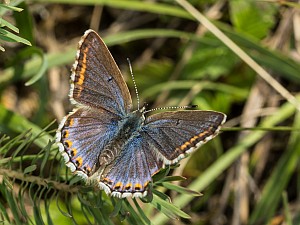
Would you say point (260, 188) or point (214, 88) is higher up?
point (214, 88)

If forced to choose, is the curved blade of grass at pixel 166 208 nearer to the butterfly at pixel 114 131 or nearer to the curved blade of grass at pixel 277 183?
the butterfly at pixel 114 131

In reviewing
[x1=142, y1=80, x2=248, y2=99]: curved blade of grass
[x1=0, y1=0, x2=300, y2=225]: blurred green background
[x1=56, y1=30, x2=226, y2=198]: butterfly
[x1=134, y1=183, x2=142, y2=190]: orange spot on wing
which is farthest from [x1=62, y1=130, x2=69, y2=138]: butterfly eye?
[x1=142, y1=80, x2=248, y2=99]: curved blade of grass

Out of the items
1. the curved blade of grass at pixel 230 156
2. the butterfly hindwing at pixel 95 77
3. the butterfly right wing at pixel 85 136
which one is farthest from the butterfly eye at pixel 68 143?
the curved blade of grass at pixel 230 156

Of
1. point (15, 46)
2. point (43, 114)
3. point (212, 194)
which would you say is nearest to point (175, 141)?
point (43, 114)

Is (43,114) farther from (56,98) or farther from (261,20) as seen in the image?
(261,20)

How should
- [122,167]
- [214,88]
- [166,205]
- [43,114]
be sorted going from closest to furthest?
[166,205], [122,167], [43,114], [214,88]

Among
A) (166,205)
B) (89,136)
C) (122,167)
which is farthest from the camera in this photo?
(89,136)
